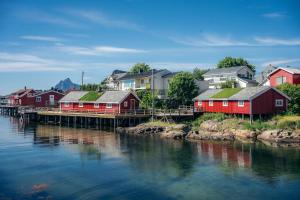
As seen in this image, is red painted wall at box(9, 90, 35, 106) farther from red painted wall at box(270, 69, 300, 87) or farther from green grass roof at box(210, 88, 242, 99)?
red painted wall at box(270, 69, 300, 87)

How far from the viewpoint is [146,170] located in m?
28.2

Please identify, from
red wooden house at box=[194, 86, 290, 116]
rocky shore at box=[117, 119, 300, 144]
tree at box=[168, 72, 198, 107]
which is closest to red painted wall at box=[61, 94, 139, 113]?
rocky shore at box=[117, 119, 300, 144]

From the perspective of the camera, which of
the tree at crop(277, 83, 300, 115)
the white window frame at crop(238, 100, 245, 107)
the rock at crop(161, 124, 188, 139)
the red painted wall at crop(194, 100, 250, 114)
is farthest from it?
the white window frame at crop(238, 100, 245, 107)

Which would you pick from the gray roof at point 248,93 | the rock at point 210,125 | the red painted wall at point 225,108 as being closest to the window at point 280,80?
the gray roof at point 248,93

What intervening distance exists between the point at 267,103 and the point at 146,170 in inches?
1061

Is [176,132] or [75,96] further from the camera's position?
[75,96]

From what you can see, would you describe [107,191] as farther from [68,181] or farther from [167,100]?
[167,100]

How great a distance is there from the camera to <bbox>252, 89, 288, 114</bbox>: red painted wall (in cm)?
4700

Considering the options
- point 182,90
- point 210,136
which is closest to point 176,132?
point 210,136

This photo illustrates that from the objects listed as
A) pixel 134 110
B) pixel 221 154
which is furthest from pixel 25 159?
pixel 134 110

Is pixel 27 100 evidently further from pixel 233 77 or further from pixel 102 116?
pixel 233 77

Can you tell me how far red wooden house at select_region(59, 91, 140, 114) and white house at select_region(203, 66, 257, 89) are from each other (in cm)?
2300

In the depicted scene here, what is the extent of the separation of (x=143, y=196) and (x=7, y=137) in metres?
33.2

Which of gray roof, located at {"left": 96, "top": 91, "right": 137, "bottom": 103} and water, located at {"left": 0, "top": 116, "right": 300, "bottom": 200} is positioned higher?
gray roof, located at {"left": 96, "top": 91, "right": 137, "bottom": 103}
